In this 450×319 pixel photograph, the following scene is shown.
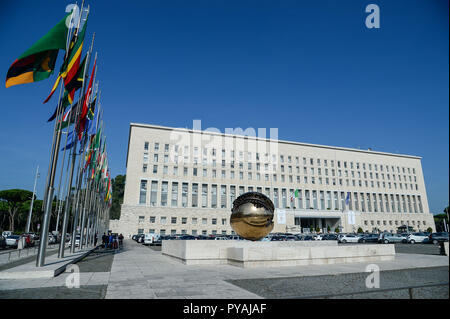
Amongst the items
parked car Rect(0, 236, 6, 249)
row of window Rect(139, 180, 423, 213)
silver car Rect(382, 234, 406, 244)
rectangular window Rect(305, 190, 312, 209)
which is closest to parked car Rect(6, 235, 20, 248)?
parked car Rect(0, 236, 6, 249)

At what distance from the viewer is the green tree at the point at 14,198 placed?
60.8m

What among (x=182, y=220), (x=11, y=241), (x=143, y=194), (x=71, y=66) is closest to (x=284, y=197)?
(x=182, y=220)

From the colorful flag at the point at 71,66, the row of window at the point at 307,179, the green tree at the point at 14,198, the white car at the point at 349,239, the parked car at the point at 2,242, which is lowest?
the white car at the point at 349,239

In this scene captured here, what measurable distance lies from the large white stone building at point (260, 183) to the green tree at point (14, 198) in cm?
2080

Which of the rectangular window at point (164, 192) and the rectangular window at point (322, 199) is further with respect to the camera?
the rectangular window at point (322, 199)

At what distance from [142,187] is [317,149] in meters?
48.7

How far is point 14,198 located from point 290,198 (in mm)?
64771

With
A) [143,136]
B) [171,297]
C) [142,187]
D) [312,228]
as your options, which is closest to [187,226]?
[142,187]

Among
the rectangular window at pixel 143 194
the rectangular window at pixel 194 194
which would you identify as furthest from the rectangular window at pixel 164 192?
the rectangular window at pixel 194 194

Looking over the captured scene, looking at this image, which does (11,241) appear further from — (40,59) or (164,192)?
(164,192)

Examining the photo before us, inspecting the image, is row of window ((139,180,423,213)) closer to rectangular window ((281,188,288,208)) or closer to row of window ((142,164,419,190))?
rectangular window ((281,188,288,208))

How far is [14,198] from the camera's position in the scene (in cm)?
6197

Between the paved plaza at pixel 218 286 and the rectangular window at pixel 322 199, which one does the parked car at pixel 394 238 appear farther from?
the paved plaza at pixel 218 286

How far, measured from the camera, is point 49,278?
33.2 feet
